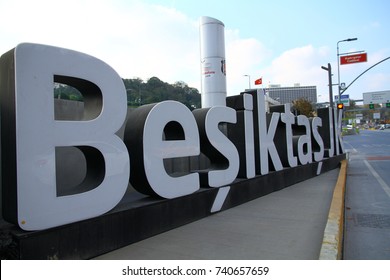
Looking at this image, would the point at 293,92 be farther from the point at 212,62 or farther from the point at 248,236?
the point at 248,236

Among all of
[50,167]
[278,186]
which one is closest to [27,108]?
[50,167]

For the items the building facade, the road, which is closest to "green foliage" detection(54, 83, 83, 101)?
the road

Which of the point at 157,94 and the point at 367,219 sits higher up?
the point at 157,94

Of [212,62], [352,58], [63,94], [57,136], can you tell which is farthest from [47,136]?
[352,58]

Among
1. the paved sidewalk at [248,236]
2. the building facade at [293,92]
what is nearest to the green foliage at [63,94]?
the paved sidewalk at [248,236]

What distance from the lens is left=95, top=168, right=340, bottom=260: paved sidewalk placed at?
181 inches

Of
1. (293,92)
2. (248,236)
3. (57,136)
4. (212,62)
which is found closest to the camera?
(57,136)

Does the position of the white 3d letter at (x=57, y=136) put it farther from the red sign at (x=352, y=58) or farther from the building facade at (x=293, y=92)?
the building facade at (x=293, y=92)

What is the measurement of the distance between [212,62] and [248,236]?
48.3 ft

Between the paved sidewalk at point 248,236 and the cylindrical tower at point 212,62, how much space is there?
458 inches

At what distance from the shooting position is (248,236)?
545cm

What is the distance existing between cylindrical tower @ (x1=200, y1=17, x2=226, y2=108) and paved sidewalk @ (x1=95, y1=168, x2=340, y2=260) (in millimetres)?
11631

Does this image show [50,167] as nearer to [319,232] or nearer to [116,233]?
[116,233]

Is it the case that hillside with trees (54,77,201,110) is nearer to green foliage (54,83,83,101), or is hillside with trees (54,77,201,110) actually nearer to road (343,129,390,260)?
green foliage (54,83,83,101)
